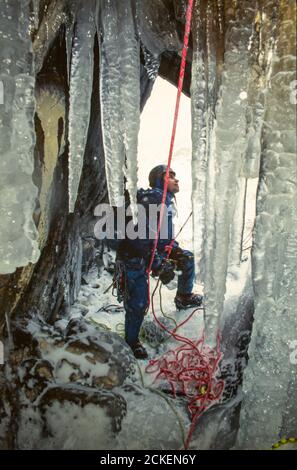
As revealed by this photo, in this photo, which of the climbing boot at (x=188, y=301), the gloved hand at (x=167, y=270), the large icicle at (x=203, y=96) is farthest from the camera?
the climbing boot at (x=188, y=301)

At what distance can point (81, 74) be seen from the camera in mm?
2219

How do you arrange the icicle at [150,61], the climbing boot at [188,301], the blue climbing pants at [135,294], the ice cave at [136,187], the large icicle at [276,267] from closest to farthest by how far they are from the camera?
the large icicle at [276,267] < the ice cave at [136,187] < the icicle at [150,61] < the blue climbing pants at [135,294] < the climbing boot at [188,301]

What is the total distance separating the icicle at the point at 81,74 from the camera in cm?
219

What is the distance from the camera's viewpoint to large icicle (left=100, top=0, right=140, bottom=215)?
218cm

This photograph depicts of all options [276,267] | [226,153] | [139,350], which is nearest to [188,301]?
[139,350]

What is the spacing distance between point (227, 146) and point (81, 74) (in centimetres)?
116

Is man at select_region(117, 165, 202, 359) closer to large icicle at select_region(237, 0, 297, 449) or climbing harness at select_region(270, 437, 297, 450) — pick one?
large icicle at select_region(237, 0, 297, 449)

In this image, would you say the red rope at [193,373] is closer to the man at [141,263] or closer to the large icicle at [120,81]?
the man at [141,263]

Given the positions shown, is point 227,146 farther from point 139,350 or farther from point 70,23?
point 139,350

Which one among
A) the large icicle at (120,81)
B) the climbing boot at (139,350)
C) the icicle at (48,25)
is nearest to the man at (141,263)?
the climbing boot at (139,350)

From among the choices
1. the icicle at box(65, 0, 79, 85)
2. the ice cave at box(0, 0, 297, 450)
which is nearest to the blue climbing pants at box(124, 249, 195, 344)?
the ice cave at box(0, 0, 297, 450)

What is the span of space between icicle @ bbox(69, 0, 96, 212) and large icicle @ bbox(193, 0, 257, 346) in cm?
84

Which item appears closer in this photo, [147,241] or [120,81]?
[120,81]

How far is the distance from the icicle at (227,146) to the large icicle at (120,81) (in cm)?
60
